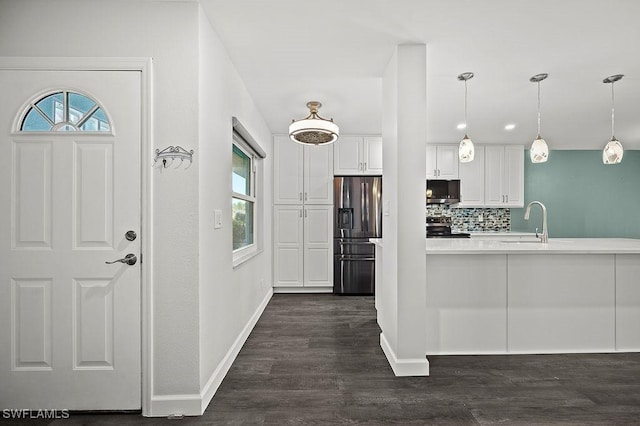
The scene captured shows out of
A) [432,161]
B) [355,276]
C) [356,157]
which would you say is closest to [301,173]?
[356,157]

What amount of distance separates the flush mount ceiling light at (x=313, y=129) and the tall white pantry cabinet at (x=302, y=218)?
1.60 metres

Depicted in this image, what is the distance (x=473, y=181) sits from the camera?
575 cm

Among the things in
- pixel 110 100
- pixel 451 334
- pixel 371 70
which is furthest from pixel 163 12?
pixel 451 334

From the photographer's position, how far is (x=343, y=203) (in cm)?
521

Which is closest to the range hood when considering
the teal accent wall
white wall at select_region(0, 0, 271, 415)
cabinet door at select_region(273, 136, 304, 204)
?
the teal accent wall

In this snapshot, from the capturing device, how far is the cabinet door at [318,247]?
208 inches

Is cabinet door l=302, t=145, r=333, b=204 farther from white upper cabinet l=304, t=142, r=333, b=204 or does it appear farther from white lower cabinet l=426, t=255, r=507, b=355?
white lower cabinet l=426, t=255, r=507, b=355

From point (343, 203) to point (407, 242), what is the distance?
269cm

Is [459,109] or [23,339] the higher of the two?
[459,109]

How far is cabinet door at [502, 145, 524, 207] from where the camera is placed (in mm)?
5773

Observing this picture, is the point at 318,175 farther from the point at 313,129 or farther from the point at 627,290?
the point at 627,290

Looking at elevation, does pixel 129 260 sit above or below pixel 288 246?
above

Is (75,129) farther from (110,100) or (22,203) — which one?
(22,203)

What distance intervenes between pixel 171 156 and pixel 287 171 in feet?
10.8
